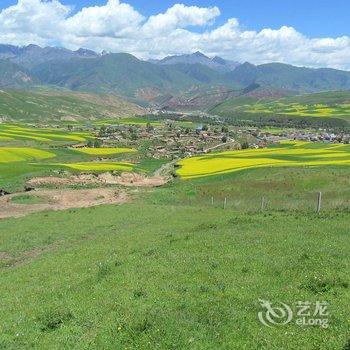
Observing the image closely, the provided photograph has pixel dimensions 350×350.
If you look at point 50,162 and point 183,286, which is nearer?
point 183,286

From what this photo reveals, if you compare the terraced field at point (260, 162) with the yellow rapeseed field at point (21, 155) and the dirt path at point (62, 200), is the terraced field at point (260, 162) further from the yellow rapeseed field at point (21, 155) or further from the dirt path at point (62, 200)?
the yellow rapeseed field at point (21, 155)

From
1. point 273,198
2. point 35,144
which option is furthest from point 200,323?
point 35,144

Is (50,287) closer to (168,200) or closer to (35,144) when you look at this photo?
(168,200)

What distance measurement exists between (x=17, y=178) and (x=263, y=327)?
2856 inches

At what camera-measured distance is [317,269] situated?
19.3m

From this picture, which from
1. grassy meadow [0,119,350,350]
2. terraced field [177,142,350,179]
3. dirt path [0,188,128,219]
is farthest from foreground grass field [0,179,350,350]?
terraced field [177,142,350,179]

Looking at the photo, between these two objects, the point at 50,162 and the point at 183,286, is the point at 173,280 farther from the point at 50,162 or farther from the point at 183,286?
the point at 50,162

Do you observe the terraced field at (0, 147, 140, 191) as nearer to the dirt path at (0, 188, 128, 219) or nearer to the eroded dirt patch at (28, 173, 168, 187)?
the eroded dirt patch at (28, 173, 168, 187)

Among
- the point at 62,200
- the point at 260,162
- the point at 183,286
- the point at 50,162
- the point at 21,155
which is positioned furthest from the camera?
the point at 21,155
